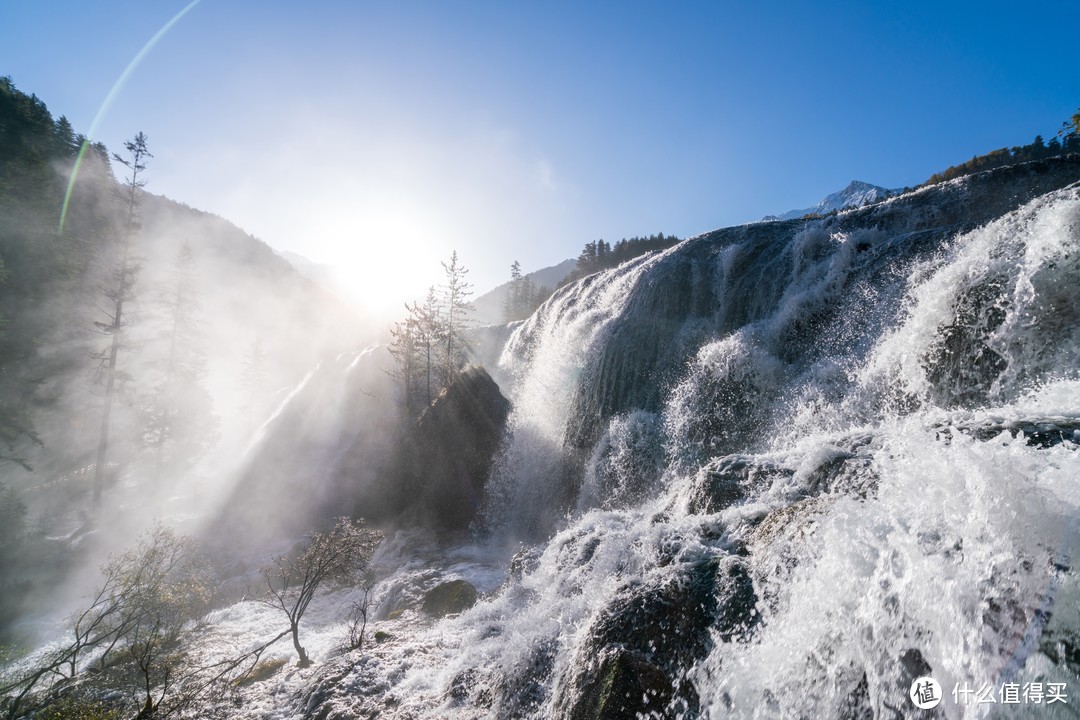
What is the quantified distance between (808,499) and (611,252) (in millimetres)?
63716

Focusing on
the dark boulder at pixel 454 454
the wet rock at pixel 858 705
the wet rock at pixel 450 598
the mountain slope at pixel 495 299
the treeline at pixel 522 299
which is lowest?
the wet rock at pixel 450 598

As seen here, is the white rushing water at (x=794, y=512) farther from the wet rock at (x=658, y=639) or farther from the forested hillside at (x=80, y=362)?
the forested hillside at (x=80, y=362)

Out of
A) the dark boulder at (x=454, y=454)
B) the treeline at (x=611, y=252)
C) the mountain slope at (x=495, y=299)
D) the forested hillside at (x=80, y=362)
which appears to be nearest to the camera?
the dark boulder at (x=454, y=454)

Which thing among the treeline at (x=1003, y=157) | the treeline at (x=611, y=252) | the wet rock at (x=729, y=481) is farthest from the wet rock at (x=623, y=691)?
the treeline at (x=611, y=252)

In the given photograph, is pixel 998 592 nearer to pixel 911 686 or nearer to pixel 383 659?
pixel 911 686

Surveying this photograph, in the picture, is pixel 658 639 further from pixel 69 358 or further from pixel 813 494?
pixel 69 358

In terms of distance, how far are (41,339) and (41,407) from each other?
454cm

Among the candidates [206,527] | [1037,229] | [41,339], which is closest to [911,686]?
[1037,229]

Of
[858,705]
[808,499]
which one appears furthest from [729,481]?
[858,705]

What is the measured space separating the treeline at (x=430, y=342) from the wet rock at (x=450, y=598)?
17.6 metres

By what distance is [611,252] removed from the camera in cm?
6656

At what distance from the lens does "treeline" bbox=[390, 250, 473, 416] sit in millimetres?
32312

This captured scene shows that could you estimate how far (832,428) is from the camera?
36.8ft

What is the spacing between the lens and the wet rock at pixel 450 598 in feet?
42.6
